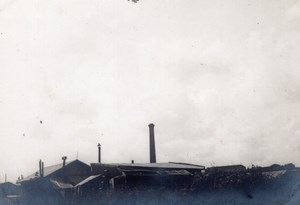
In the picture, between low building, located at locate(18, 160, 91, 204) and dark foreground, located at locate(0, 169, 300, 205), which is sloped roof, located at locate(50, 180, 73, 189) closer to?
low building, located at locate(18, 160, 91, 204)

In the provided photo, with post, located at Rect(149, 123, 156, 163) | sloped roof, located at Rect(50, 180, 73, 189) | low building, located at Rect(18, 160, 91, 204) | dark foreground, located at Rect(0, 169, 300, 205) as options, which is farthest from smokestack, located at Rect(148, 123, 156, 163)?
dark foreground, located at Rect(0, 169, 300, 205)

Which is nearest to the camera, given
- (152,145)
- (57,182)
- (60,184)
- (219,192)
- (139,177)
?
(219,192)

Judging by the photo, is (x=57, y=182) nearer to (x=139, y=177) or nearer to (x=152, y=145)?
(x=152, y=145)

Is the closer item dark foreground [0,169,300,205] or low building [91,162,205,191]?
dark foreground [0,169,300,205]

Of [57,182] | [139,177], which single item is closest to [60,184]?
[57,182]

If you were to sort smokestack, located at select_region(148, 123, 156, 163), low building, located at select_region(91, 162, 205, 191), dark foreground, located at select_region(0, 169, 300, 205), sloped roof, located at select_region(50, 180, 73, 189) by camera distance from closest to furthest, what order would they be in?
dark foreground, located at select_region(0, 169, 300, 205)
low building, located at select_region(91, 162, 205, 191)
sloped roof, located at select_region(50, 180, 73, 189)
smokestack, located at select_region(148, 123, 156, 163)

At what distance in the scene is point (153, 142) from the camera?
37375mm

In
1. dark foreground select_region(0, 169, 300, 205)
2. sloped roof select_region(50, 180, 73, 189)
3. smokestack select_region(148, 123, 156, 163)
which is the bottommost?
sloped roof select_region(50, 180, 73, 189)

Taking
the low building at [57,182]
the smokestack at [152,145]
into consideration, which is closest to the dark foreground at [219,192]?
the low building at [57,182]

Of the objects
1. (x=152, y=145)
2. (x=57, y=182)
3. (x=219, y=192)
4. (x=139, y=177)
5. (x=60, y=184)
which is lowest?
(x=60, y=184)

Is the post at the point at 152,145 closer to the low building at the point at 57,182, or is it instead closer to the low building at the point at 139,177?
the low building at the point at 139,177

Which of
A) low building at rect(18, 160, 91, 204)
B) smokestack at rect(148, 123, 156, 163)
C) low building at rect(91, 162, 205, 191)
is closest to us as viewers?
low building at rect(91, 162, 205, 191)

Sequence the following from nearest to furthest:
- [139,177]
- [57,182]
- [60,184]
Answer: [139,177], [60,184], [57,182]

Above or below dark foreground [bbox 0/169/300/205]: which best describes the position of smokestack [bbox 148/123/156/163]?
above
